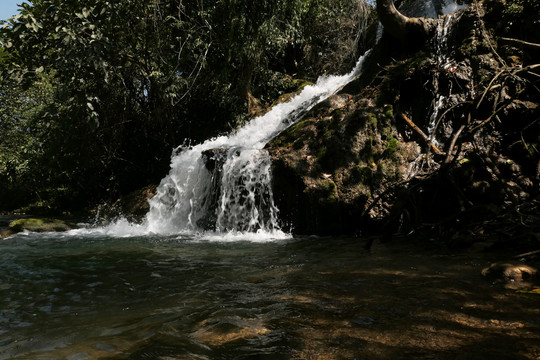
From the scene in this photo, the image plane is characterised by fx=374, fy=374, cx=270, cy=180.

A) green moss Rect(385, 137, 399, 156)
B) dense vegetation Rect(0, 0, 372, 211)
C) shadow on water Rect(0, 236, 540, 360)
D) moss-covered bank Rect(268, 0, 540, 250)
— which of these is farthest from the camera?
dense vegetation Rect(0, 0, 372, 211)

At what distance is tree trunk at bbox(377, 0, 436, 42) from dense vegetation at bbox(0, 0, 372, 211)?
2.54 metres

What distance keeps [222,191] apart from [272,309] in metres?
6.28

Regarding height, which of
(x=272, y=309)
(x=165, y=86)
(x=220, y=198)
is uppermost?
(x=165, y=86)

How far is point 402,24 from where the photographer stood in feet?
29.9

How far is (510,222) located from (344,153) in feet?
11.6

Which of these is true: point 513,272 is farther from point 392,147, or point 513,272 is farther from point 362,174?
point 392,147

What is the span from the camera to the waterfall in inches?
338

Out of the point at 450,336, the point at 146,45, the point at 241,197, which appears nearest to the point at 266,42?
the point at 146,45

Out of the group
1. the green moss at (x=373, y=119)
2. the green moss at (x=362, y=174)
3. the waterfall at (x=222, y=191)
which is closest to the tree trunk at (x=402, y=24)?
the green moss at (x=373, y=119)

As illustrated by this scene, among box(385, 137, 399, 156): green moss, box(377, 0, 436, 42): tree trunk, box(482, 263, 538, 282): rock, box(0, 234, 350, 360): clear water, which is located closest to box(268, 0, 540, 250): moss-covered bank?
box(385, 137, 399, 156): green moss

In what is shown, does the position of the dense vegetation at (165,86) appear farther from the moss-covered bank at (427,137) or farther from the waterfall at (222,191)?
the moss-covered bank at (427,137)

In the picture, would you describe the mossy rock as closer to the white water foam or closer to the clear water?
the white water foam

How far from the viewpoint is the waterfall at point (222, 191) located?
8.59 metres

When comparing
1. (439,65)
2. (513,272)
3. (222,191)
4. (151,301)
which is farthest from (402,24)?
(151,301)
